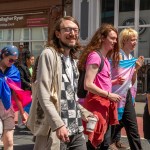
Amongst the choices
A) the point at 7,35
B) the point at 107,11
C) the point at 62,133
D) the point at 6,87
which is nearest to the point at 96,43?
the point at 6,87

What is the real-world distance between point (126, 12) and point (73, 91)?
14431 millimetres

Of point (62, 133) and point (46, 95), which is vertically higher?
point (46, 95)

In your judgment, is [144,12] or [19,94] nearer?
[19,94]

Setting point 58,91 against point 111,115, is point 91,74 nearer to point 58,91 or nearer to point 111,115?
point 111,115

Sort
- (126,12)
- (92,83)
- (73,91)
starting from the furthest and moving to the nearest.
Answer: (126,12), (92,83), (73,91)

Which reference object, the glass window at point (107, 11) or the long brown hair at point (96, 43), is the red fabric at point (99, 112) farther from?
the glass window at point (107, 11)

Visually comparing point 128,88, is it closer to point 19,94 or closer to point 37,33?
point 19,94

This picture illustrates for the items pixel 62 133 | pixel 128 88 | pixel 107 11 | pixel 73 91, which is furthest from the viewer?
pixel 107 11

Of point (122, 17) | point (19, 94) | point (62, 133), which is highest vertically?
point (122, 17)

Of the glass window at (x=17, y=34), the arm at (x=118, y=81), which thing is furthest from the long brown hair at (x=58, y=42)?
the glass window at (x=17, y=34)

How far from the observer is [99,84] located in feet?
14.6

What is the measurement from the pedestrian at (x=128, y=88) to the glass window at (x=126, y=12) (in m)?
11.8

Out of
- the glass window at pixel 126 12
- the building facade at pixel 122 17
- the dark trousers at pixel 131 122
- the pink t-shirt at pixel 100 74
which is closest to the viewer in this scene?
the pink t-shirt at pixel 100 74

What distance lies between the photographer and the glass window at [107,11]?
17875mm
